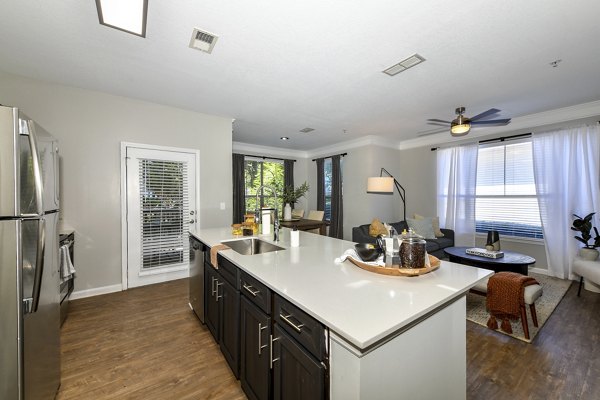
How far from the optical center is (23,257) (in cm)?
117

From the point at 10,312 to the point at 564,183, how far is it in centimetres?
620

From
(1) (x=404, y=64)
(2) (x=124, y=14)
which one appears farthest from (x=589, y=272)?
(2) (x=124, y=14)

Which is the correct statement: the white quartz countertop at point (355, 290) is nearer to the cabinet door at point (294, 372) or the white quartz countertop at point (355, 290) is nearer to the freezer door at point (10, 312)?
the cabinet door at point (294, 372)

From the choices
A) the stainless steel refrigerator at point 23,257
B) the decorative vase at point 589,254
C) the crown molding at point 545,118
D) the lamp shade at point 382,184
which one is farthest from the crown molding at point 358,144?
the stainless steel refrigerator at point 23,257

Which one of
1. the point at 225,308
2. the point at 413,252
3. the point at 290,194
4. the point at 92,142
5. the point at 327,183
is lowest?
the point at 225,308

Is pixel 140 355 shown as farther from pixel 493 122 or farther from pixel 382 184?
pixel 493 122

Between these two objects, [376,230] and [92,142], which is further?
[376,230]

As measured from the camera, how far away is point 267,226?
9.06 ft

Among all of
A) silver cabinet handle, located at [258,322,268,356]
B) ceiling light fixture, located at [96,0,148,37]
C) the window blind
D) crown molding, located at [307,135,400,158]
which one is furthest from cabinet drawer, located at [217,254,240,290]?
crown molding, located at [307,135,400,158]

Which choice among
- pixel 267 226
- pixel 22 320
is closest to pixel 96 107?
pixel 267 226

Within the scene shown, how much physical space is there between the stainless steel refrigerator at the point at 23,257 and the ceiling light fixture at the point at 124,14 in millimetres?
1020

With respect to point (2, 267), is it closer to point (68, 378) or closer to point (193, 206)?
point (68, 378)

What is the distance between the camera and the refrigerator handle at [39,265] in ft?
4.04

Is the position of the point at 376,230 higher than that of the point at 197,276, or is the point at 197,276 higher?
the point at 376,230
